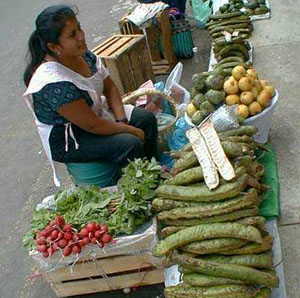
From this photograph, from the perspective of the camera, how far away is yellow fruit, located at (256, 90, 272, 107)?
10.0 feet

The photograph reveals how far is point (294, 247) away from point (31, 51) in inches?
80.6

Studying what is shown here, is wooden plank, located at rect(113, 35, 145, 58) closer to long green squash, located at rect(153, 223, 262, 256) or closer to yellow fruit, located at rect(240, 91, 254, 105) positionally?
yellow fruit, located at rect(240, 91, 254, 105)

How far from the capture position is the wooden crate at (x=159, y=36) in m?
5.12

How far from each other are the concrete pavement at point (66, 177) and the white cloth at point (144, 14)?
31.1 inches

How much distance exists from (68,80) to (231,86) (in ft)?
3.75

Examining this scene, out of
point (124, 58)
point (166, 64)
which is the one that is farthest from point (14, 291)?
point (166, 64)

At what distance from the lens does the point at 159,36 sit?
5273 mm

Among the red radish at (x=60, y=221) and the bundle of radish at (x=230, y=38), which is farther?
the bundle of radish at (x=230, y=38)

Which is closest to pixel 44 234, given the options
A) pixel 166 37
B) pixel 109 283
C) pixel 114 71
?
pixel 109 283

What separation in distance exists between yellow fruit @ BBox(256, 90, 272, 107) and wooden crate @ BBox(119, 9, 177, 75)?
7.67 feet

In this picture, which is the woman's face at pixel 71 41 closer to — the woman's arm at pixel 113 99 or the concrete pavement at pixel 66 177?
the woman's arm at pixel 113 99

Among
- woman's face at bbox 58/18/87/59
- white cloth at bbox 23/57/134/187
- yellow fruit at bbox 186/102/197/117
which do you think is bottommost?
yellow fruit at bbox 186/102/197/117

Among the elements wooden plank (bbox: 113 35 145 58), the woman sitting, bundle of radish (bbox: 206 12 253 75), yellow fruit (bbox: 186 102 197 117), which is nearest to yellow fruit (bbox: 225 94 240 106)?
yellow fruit (bbox: 186 102 197 117)

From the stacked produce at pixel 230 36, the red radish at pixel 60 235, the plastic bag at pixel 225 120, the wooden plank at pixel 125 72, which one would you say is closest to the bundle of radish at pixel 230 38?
the stacked produce at pixel 230 36
